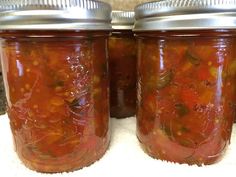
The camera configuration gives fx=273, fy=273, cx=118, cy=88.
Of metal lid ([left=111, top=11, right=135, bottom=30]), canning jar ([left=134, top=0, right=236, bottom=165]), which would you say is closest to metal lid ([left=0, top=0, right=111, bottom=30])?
canning jar ([left=134, top=0, right=236, bottom=165])

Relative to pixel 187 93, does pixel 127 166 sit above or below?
below

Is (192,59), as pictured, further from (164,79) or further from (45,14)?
(45,14)

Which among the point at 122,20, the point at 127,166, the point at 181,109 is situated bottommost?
the point at 127,166

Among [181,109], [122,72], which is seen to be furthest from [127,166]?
[122,72]

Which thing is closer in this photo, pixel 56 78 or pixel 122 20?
pixel 56 78

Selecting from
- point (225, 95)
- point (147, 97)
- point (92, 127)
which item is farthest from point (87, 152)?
point (225, 95)

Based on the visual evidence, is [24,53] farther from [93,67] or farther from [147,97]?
[147,97]

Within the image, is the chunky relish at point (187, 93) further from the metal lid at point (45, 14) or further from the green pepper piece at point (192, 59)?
the metal lid at point (45, 14)
